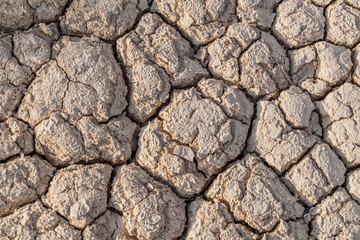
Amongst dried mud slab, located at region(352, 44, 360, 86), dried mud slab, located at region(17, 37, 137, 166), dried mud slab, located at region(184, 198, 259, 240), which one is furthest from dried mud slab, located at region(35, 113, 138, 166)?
dried mud slab, located at region(352, 44, 360, 86)

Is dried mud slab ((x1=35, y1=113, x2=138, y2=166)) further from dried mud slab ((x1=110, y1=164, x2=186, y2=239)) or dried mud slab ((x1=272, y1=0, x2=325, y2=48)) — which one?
dried mud slab ((x1=272, y1=0, x2=325, y2=48))

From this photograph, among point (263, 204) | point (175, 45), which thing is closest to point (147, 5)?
point (175, 45)

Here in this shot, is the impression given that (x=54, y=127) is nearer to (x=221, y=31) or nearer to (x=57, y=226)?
(x=57, y=226)

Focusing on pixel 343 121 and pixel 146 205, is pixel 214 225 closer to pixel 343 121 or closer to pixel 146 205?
pixel 146 205

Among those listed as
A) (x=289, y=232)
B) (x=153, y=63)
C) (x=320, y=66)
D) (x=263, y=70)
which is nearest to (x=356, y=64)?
(x=320, y=66)

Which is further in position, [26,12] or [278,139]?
[26,12]

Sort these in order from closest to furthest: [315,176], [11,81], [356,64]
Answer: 1. [315,176]
2. [11,81]
3. [356,64]
